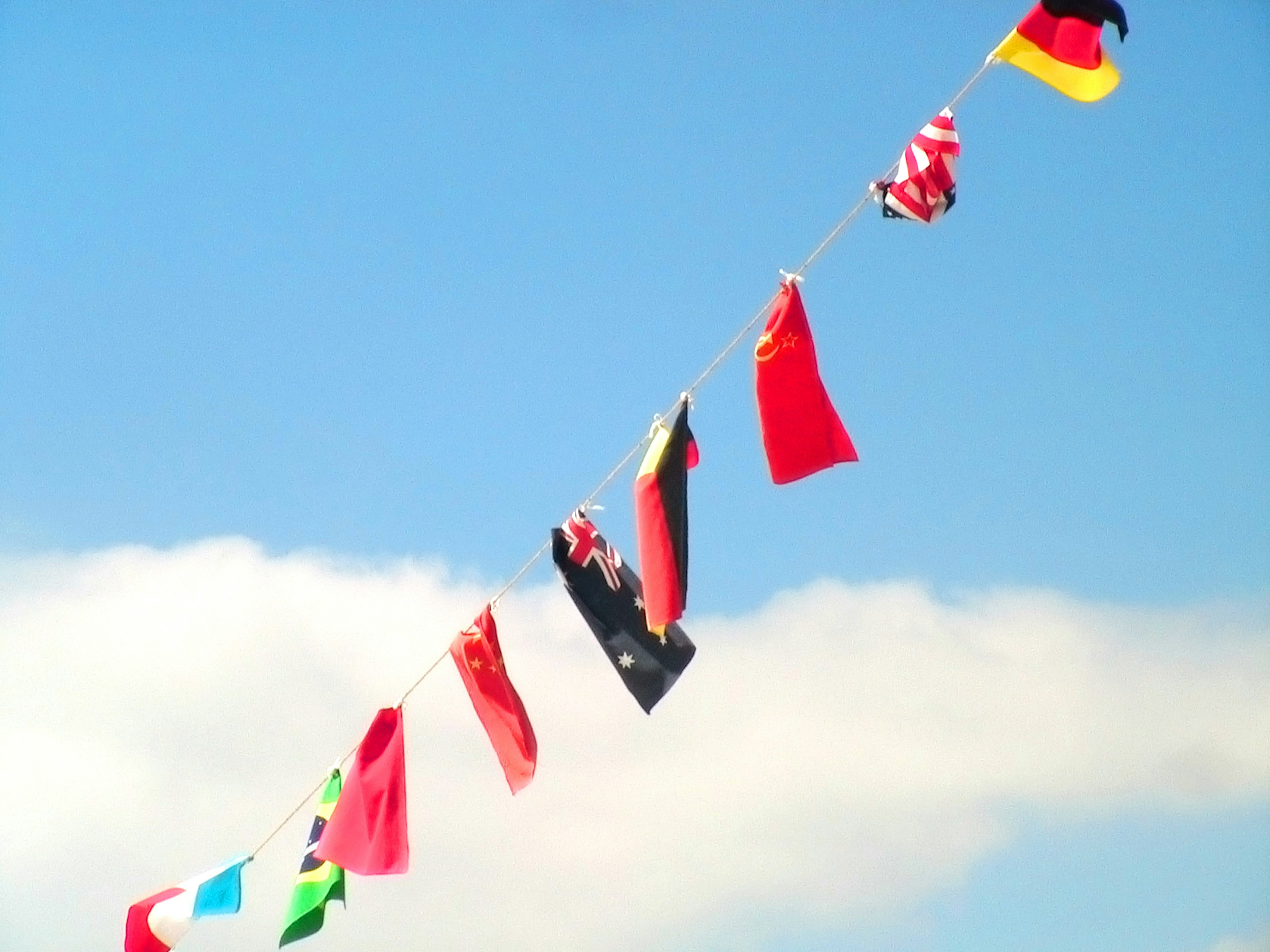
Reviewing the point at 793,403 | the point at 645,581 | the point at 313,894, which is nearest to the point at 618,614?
the point at 645,581

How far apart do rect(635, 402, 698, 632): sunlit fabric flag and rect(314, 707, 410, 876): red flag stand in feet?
8.80

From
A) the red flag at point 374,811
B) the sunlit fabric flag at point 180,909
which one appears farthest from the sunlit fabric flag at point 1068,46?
the sunlit fabric flag at point 180,909

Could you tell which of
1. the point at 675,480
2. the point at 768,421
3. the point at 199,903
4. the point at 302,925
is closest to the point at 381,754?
Answer: the point at 302,925

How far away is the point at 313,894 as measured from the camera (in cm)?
1181

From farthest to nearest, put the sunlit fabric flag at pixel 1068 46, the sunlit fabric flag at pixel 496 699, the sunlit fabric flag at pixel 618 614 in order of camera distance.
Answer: the sunlit fabric flag at pixel 496 699 → the sunlit fabric flag at pixel 618 614 → the sunlit fabric flag at pixel 1068 46

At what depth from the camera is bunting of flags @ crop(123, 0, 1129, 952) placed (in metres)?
8.62

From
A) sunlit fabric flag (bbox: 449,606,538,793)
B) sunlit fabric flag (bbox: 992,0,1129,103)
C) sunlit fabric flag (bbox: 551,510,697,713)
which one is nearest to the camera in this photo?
sunlit fabric flag (bbox: 992,0,1129,103)

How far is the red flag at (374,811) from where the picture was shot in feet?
36.4

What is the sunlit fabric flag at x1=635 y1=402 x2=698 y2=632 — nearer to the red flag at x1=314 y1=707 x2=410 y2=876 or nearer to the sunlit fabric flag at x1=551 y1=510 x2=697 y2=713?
the sunlit fabric flag at x1=551 y1=510 x2=697 y2=713

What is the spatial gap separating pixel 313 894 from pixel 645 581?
13.6 feet

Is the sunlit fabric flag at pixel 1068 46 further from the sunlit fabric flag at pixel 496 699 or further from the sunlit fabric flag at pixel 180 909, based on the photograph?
the sunlit fabric flag at pixel 180 909

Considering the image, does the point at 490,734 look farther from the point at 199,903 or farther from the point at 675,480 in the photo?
the point at 199,903

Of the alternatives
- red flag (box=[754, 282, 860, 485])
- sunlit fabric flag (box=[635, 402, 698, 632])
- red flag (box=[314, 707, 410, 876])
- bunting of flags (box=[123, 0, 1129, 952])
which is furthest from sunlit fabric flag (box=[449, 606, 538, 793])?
red flag (box=[754, 282, 860, 485])

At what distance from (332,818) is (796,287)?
497 cm
